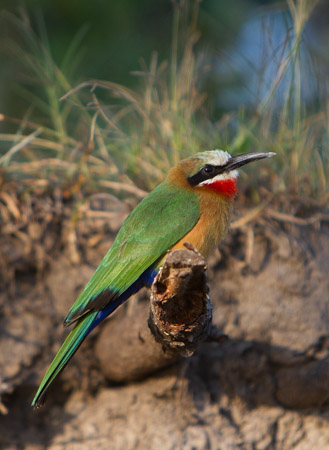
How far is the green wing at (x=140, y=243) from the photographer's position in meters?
2.80

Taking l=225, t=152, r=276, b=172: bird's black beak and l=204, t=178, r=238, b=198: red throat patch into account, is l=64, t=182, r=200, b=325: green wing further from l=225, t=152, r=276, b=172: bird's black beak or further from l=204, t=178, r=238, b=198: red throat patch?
l=225, t=152, r=276, b=172: bird's black beak

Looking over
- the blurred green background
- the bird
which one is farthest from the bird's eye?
the blurred green background

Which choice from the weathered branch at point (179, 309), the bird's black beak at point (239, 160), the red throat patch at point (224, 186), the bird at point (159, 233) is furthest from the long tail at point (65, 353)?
the bird's black beak at point (239, 160)

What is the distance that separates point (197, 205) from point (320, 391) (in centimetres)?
138

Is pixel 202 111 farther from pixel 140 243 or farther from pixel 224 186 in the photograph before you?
pixel 140 243

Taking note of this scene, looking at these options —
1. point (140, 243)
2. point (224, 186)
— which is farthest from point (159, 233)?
point (224, 186)

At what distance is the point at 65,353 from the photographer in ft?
8.75

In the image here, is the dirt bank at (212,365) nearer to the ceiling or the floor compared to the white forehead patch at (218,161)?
nearer to the floor

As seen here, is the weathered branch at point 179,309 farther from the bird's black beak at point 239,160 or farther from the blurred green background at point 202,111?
the blurred green background at point 202,111

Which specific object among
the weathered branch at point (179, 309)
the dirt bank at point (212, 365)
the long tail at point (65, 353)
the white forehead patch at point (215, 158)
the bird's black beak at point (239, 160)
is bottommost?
the dirt bank at point (212, 365)

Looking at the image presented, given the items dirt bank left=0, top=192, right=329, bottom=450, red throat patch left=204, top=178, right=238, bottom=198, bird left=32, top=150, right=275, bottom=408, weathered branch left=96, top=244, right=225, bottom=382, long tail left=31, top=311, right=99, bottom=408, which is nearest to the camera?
weathered branch left=96, top=244, right=225, bottom=382

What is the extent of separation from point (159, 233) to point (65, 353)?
771 millimetres

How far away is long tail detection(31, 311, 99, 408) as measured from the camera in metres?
2.63

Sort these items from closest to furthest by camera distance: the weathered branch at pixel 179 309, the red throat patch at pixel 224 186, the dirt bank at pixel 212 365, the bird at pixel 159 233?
the weathered branch at pixel 179 309
the bird at pixel 159 233
the red throat patch at pixel 224 186
the dirt bank at pixel 212 365
